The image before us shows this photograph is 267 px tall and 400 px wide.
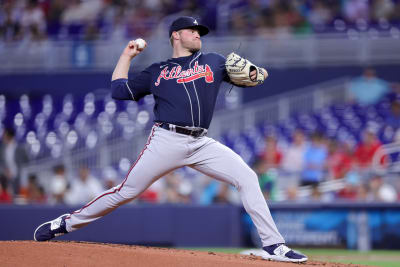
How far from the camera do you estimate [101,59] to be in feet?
53.6

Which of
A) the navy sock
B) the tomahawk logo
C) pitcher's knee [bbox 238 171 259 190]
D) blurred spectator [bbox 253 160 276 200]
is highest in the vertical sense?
the tomahawk logo

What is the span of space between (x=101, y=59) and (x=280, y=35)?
4164 millimetres

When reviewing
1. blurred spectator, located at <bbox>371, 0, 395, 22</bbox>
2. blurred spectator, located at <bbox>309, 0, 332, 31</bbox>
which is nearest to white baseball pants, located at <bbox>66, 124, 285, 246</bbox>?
blurred spectator, located at <bbox>309, 0, 332, 31</bbox>

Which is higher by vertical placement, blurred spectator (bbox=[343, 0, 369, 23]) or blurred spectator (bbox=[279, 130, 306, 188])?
blurred spectator (bbox=[343, 0, 369, 23])

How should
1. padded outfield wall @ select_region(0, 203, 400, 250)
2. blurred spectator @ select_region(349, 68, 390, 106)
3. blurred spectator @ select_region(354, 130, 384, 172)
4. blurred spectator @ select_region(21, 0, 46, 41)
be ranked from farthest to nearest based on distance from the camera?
blurred spectator @ select_region(21, 0, 46, 41)
blurred spectator @ select_region(349, 68, 390, 106)
blurred spectator @ select_region(354, 130, 384, 172)
padded outfield wall @ select_region(0, 203, 400, 250)

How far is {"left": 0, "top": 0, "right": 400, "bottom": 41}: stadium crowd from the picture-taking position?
15984mm

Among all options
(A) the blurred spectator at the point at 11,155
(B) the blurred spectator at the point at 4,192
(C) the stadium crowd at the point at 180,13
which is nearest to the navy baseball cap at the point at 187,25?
(B) the blurred spectator at the point at 4,192

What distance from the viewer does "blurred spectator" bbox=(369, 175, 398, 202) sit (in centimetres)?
1053

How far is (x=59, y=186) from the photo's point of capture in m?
11.0

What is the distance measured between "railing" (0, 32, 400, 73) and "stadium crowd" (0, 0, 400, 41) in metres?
0.30

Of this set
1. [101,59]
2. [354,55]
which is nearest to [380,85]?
[354,55]

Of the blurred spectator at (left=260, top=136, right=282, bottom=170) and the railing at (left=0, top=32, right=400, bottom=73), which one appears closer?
the blurred spectator at (left=260, top=136, right=282, bottom=170)

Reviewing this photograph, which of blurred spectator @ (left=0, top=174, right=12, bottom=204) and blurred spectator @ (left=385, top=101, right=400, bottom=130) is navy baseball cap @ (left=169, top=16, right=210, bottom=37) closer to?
blurred spectator @ (left=0, top=174, right=12, bottom=204)

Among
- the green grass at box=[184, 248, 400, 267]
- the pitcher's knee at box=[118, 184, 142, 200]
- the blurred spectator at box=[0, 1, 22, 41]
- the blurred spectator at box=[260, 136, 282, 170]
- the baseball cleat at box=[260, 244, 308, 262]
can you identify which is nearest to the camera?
the baseball cleat at box=[260, 244, 308, 262]
